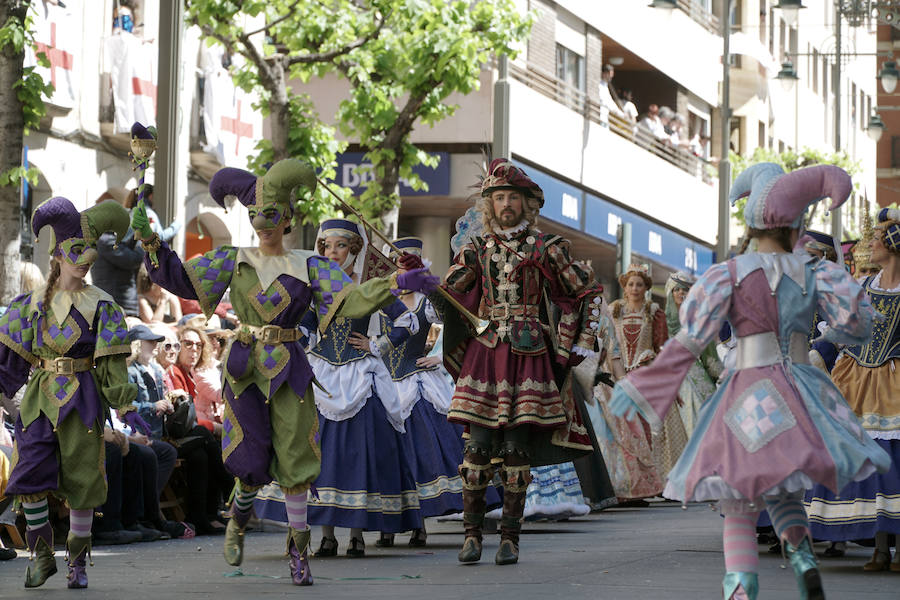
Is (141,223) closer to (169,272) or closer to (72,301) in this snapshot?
(169,272)

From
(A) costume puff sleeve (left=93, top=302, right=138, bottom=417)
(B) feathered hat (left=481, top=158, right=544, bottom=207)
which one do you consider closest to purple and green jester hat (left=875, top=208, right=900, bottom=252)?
(B) feathered hat (left=481, top=158, right=544, bottom=207)

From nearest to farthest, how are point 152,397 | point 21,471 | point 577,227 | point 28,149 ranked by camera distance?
1. point 21,471
2. point 152,397
3. point 28,149
4. point 577,227

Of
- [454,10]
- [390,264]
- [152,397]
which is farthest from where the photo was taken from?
[454,10]

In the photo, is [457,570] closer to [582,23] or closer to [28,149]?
[28,149]

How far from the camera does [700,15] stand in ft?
146

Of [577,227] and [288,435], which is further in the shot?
[577,227]

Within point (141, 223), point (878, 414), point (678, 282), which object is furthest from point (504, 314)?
point (678, 282)

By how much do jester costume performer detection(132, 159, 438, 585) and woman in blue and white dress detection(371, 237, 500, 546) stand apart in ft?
7.14

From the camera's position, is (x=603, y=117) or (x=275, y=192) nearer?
(x=275, y=192)

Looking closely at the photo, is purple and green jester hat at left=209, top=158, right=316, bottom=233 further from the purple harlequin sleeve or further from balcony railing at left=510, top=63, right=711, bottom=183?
balcony railing at left=510, top=63, right=711, bottom=183

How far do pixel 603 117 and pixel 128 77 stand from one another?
13.3 m

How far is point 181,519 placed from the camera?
45.5 ft

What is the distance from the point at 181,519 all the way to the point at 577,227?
19.2m

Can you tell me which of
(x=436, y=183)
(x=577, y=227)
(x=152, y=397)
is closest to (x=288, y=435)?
(x=152, y=397)
